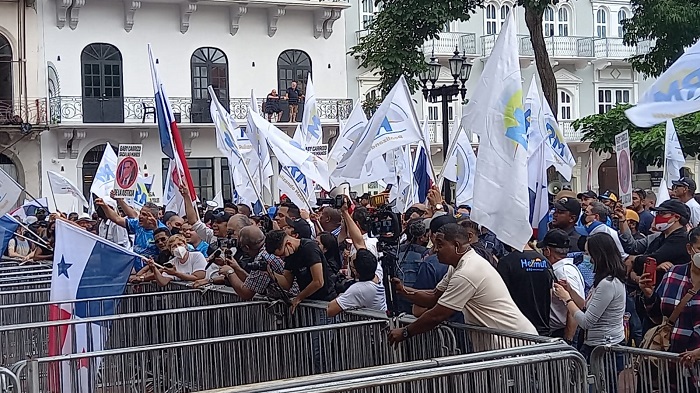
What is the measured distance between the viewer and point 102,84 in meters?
30.1

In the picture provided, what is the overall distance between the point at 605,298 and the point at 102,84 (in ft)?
84.3

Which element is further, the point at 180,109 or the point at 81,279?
the point at 180,109

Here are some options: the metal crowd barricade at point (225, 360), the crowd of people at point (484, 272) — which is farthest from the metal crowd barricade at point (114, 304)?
the metal crowd barricade at point (225, 360)

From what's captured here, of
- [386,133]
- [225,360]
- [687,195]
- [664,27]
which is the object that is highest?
[664,27]

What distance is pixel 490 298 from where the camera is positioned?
6.02 meters

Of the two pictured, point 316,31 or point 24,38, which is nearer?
point 24,38

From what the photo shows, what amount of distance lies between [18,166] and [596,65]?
877 inches

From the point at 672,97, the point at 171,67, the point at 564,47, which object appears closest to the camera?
the point at 672,97

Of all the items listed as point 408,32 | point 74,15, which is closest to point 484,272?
point 408,32

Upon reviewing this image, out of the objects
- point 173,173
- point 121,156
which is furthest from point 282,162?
point 121,156

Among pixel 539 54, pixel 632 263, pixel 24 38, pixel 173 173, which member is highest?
pixel 24 38

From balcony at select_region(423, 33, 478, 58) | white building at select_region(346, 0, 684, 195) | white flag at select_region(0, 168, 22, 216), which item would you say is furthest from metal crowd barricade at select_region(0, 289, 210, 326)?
balcony at select_region(423, 33, 478, 58)

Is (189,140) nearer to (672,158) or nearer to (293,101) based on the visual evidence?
(293,101)

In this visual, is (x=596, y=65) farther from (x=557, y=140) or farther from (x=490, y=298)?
(x=490, y=298)
